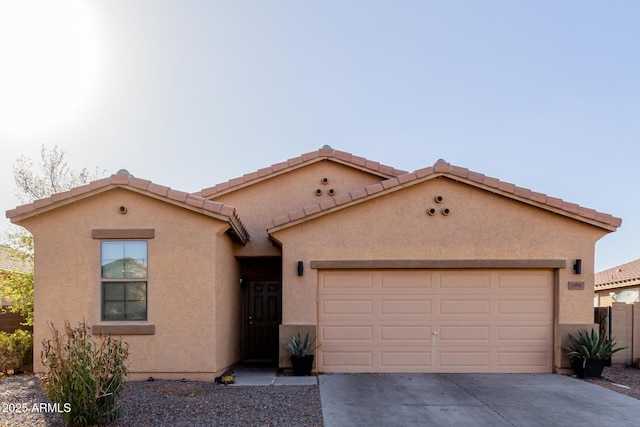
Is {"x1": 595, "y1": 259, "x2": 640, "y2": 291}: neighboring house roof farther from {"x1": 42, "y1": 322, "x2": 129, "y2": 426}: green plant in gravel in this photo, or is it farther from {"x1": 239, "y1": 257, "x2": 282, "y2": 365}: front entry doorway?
{"x1": 42, "y1": 322, "x2": 129, "y2": 426}: green plant in gravel

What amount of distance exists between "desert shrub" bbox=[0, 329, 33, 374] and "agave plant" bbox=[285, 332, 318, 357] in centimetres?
559

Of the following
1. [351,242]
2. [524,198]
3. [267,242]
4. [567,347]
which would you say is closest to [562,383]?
[567,347]

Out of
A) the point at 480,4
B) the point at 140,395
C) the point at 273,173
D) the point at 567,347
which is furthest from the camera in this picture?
the point at 273,173

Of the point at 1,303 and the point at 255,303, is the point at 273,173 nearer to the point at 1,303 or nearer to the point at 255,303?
the point at 255,303

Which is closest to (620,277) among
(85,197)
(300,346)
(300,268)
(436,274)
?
(436,274)

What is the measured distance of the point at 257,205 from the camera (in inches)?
522

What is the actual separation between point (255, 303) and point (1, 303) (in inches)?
268

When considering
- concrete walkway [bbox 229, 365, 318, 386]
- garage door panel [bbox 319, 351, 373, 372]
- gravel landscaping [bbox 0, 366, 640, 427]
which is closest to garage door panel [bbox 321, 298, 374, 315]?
garage door panel [bbox 319, 351, 373, 372]

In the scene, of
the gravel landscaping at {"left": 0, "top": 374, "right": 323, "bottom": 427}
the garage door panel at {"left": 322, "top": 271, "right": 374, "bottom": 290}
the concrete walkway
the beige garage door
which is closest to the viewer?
the gravel landscaping at {"left": 0, "top": 374, "right": 323, "bottom": 427}

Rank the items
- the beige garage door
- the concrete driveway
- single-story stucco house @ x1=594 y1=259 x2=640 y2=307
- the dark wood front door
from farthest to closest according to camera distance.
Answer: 1. single-story stucco house @ x1=594 y1=259 x2=640 y2=307
2. the dark wood front door
3. the beige garage door
4. the concrete driveway

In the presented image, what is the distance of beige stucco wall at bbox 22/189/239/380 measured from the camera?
9.61 metres

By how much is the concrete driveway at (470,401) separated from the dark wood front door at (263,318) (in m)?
3.46

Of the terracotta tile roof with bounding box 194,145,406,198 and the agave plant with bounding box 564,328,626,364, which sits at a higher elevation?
the terracotta tile roof with bounding box 194,145,406,198

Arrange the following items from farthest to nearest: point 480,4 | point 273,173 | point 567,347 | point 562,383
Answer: point 273,173, point 480,4, point 567,347, point 562,383
